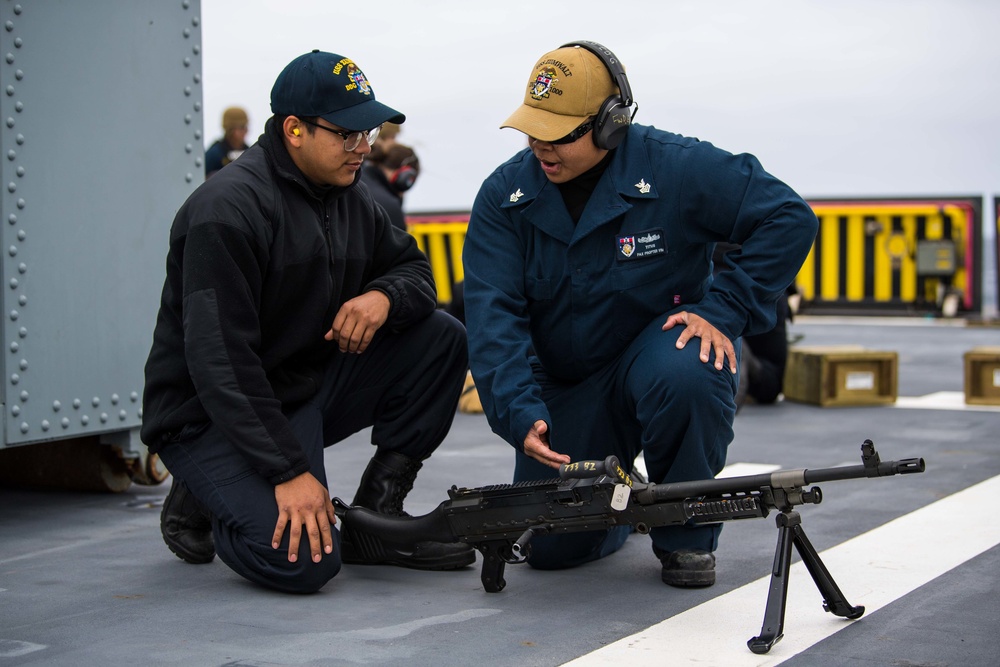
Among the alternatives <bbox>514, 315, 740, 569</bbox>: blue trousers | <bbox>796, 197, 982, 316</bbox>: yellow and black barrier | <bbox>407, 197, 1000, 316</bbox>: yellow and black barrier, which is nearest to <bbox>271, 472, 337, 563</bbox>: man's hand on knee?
<bbox>514, 315, 740, 569</bbox>: blue trousers

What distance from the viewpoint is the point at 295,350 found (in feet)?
10.5

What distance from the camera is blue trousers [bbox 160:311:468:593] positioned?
302cm

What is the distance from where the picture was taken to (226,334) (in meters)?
2.89

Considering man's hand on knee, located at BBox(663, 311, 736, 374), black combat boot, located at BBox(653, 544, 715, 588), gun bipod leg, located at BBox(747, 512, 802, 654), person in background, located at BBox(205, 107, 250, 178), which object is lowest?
black combat boot, located at BBox(653, 544, 715, 588)

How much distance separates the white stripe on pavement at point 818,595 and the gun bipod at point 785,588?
27mm

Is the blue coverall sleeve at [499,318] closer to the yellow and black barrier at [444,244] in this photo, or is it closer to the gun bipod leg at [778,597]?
the gun bipod leg at [778,597]

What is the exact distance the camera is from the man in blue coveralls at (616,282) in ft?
9.76

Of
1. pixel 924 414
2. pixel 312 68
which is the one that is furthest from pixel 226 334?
pixel 924 414

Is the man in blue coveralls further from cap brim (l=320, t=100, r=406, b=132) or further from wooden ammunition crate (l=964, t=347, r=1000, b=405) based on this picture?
wooden ammunition crate (l=964, t=347, r=1000, b=405)

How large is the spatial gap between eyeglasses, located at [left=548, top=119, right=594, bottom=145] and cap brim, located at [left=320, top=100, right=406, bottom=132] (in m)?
0.44

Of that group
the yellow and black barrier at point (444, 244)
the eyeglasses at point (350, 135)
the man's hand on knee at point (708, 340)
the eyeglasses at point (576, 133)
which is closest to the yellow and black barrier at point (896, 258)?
the yellow and black barrier at point (444, 244)

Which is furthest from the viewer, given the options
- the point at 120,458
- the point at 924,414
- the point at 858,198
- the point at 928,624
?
the point at 858,198

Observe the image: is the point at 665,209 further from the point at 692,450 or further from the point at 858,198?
the point at 858,198

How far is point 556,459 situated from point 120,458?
2.10 m
